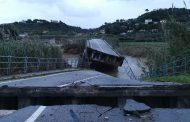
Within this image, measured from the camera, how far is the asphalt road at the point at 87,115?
26.5 ft

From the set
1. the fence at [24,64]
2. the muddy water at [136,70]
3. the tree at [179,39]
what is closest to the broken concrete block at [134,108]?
the fence at [24,64]

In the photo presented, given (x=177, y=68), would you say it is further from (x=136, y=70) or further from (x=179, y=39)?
(x=136, y=70)

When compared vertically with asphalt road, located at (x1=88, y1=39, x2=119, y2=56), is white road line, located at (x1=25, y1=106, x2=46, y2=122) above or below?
above

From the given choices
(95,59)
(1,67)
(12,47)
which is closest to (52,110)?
(1,67)

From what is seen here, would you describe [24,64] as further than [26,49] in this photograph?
No

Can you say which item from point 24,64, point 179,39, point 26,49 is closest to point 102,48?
point 26,49

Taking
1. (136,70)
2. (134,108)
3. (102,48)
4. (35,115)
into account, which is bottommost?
(136,70)

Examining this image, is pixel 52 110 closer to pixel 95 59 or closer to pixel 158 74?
pixel 158 74

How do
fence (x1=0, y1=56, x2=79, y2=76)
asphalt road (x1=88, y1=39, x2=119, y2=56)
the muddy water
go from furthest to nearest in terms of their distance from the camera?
asphalt road (x1=88, y1=39, x2=119, y2=56), the muddy water, fence (x1=0, y1=56, x2=79, y2=76)

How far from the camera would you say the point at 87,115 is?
8492mm

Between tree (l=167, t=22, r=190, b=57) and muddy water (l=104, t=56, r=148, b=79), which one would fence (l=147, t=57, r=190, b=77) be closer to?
tree (l=167, t=22, r=190, b=57)

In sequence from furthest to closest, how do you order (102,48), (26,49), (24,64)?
(102,48) → (26,49) → (24,64)

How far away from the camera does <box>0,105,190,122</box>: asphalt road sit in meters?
8.09

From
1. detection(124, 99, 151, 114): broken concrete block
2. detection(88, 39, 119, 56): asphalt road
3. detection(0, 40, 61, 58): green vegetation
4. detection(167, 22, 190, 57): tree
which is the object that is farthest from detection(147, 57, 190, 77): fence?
detection(88, 39, 119, 56): asphalt road
